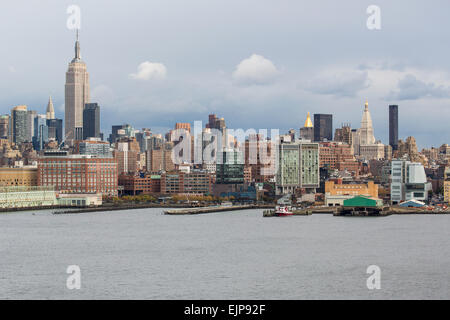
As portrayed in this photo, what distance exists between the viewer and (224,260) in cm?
3947

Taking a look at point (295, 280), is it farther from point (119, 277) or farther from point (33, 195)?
point (33, 195)

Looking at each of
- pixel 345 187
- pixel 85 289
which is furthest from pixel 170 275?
pixel 345 187

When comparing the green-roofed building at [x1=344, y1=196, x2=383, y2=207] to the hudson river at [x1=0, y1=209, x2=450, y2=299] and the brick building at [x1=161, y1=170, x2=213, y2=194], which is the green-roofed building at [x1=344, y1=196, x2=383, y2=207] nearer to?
the hudson river at [x1=0, y1=209, x2=450, y2=299]

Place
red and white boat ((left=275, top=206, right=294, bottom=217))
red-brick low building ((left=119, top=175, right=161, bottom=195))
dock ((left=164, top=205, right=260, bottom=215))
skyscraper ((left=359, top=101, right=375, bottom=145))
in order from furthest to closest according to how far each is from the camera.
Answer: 1. skyscraper ((left=359, top=101, right=375, bottom=145))
2. red-brick low building ((left=119, top=175, right=161, bottom=195))
3. dock ((left=164, top=205, right=260, bottom=215))
4. red and white boat ((left=275, top=206, right=294, bottom=217))

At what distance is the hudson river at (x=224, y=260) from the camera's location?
31.5 metres

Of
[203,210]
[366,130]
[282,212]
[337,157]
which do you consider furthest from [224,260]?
[366,130]

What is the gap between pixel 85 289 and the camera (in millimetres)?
31781

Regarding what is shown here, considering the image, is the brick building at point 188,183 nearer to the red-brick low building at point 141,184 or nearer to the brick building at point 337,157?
the red-brick low building at point 141,184

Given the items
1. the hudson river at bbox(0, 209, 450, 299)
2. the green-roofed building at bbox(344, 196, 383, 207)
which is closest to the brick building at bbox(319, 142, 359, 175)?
the green-roofed building at bbox(344, 196, 383, 207)

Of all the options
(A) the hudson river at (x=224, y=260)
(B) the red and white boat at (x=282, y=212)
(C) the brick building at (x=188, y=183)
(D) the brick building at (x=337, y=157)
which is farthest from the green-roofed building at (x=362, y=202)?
(D) the brick building at (x=337, y=157)

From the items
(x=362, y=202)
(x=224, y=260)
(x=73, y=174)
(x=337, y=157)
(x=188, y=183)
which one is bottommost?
(x=224, y=260)

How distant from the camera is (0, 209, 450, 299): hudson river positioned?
103ft

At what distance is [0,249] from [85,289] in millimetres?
13754

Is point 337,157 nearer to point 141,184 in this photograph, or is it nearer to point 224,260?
point 141,184
